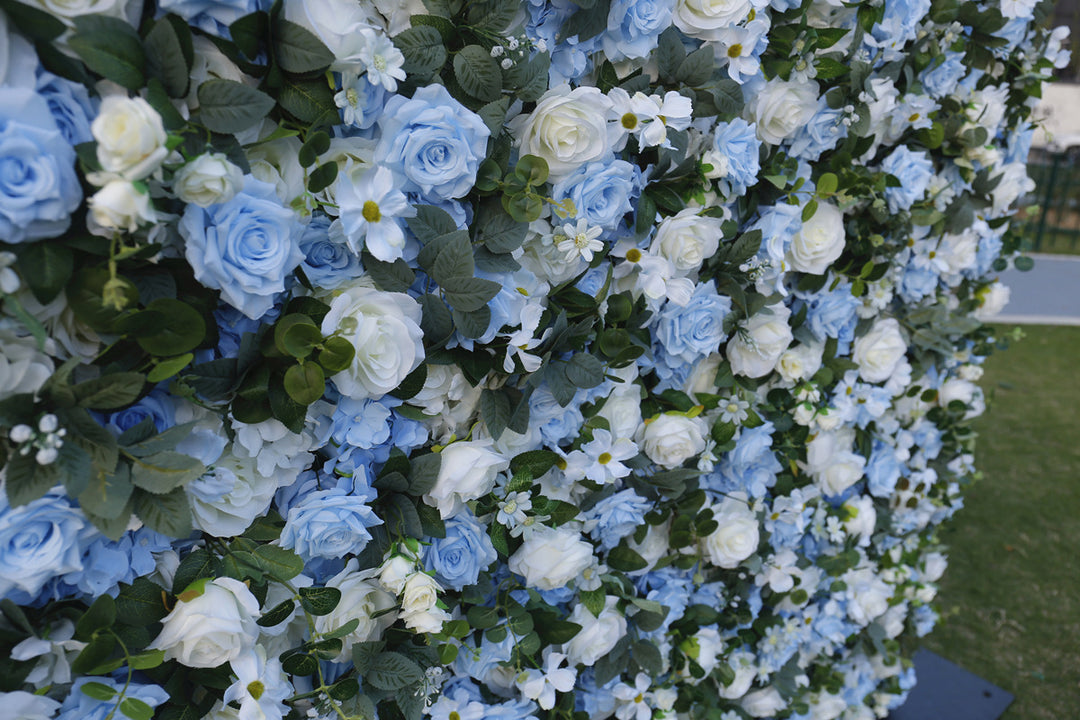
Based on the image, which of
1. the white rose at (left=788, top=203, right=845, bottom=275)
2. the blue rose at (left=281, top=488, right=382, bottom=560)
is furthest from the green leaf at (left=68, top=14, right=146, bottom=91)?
the white rose at (left=788, top=203, right=845, bottom=275)

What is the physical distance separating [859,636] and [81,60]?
8.87 ft

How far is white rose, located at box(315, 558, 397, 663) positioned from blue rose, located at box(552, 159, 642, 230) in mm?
712

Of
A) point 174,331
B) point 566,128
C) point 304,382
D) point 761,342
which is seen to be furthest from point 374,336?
point 761,342

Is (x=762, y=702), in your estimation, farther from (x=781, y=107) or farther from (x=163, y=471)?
(x=163, y=471)

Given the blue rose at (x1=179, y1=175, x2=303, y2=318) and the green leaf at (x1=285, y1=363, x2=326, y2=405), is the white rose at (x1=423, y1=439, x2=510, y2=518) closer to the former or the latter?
the green leaf at (x1=285, y1=363, x2=326, y2=405)

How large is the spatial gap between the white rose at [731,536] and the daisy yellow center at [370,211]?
1.19 m

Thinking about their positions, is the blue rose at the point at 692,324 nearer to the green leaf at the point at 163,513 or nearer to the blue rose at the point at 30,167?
the green leaf at the point at 163,513

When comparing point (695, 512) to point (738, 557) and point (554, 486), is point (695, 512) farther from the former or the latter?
point (554, 486)

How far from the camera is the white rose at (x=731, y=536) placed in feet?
5.81

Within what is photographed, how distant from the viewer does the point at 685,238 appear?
4.65 ft

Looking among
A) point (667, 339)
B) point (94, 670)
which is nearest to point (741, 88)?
point (667, 339)

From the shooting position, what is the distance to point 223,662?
1050mm

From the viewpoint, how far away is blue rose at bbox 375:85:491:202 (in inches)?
39.9

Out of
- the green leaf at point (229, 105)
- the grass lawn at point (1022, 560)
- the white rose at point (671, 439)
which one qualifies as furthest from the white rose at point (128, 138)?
the grass lawn at point (1022, 560)
